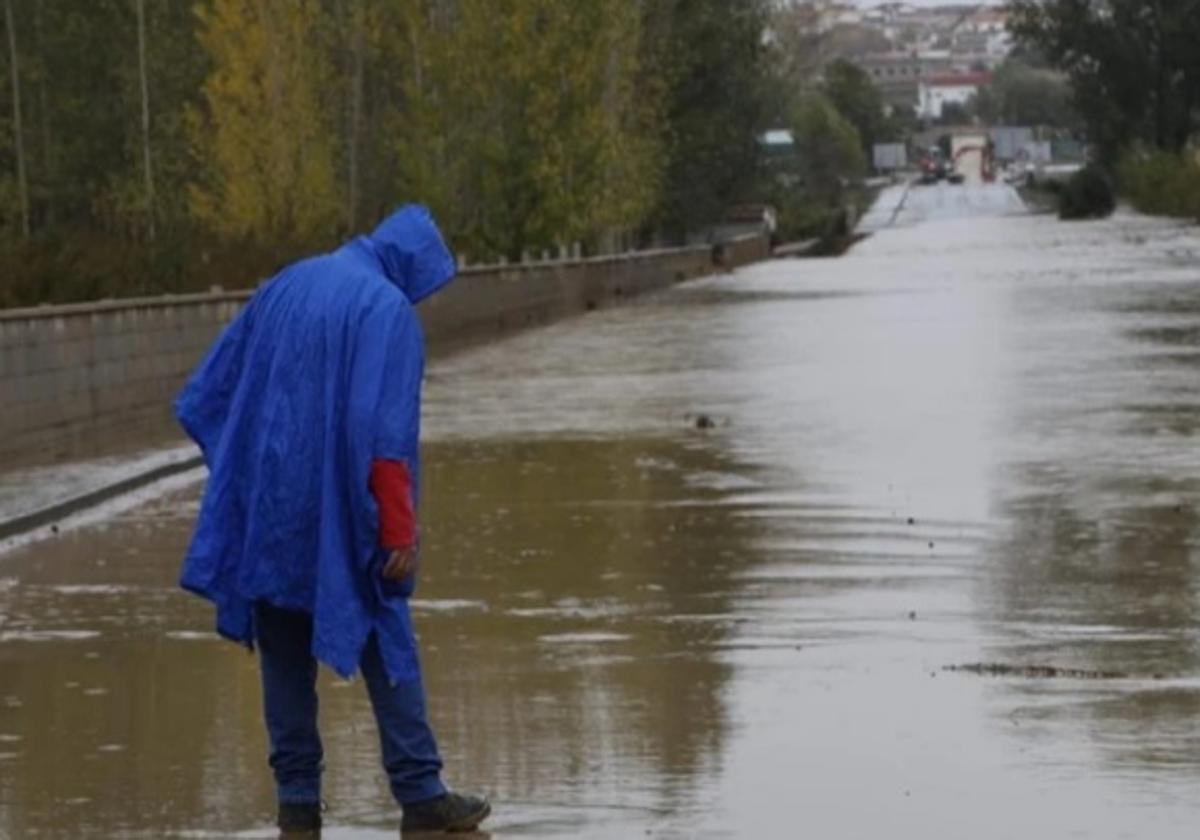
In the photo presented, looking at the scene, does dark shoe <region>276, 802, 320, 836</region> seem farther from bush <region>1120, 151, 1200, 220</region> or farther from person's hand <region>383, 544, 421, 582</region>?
bush <region>1120, 151, 1200, 220</region>

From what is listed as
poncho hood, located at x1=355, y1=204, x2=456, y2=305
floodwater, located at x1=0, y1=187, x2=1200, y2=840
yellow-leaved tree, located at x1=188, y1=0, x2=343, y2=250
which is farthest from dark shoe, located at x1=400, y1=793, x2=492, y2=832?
yellow-leaved tree, located at x1=188, y1=0, x2=343, y2=250

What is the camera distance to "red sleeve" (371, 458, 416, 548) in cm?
926

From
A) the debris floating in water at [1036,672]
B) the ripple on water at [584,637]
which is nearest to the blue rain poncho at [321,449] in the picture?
the debris floating in water at [1036,672]

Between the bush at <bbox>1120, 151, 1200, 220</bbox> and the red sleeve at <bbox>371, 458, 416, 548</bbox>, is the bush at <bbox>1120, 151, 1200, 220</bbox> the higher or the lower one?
the lower one

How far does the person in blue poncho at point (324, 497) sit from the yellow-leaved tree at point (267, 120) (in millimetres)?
41646

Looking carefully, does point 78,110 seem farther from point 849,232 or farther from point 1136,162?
point 1136,162

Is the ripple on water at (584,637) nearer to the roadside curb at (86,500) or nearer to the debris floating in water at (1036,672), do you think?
the debris floating in water at (1036,672)

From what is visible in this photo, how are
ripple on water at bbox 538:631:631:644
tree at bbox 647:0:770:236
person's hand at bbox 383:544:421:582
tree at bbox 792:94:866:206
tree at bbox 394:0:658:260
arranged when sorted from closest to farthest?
1. person's hand at bbox 383:544:421:582
2. ripple on water at bbox 538:631:631:644
3. tree at bbox 394:0:658:260
4. tree at bbox 647:0:770:236
5. tree at bbox 792:94:866:206

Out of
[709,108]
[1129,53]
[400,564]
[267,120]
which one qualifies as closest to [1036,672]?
[400,564]

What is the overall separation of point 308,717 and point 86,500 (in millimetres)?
11049

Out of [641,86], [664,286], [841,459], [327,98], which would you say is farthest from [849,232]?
[841,459]

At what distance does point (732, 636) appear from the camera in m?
13.8

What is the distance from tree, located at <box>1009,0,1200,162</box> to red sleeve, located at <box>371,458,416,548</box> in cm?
12172

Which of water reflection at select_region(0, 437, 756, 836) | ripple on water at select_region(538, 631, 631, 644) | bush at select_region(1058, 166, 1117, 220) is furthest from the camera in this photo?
bush at select_region(1058, 166, 1117, 220)
